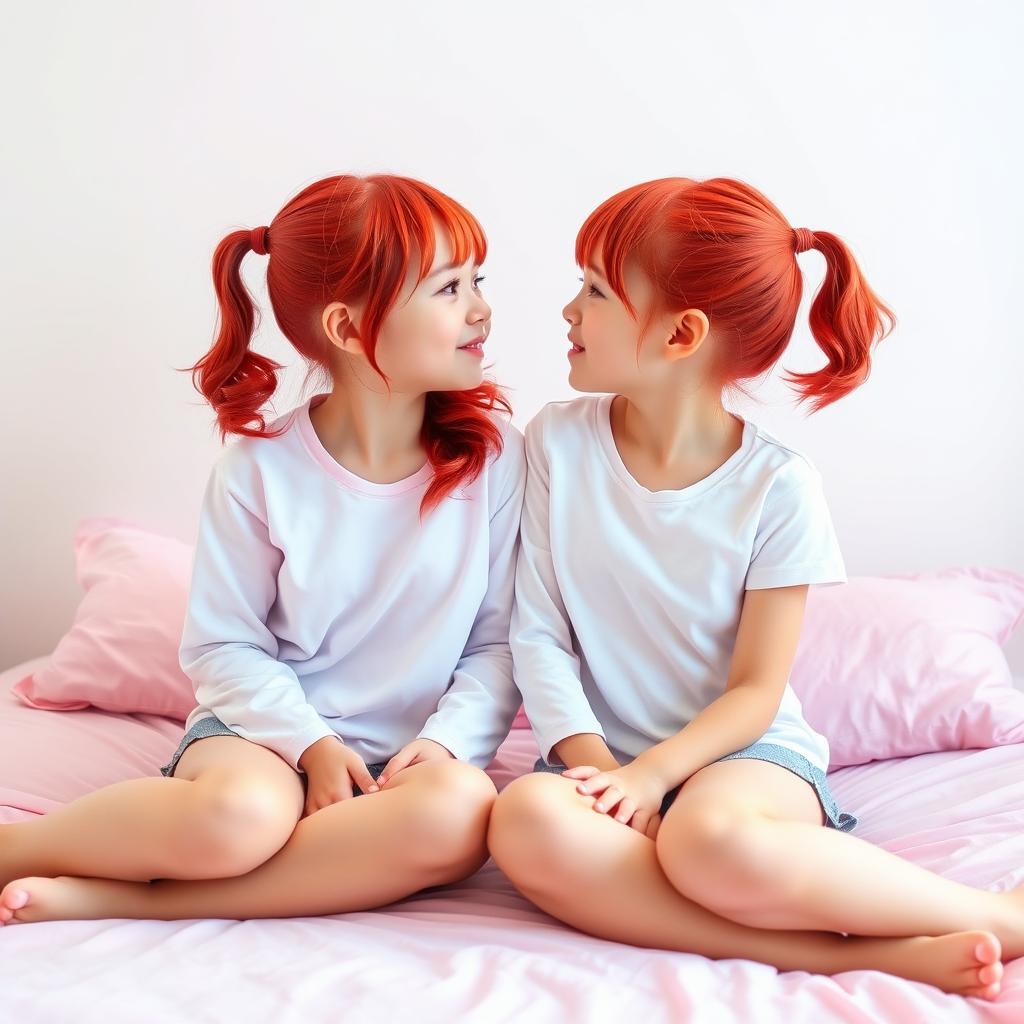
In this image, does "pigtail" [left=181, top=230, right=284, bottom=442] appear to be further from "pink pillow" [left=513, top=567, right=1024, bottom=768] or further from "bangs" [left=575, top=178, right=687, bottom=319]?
"pink pillow" [left=513, top=567, right=1024, bottom=768]

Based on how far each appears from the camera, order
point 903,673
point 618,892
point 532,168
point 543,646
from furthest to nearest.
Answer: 1. point 532,168
2. point 903,673
3. point 543,646
4. point 618,892

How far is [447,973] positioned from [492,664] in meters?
0.43

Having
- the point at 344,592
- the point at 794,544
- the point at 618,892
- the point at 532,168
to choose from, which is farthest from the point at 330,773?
the point at 532,168

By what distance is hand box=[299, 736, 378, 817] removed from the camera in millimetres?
1189

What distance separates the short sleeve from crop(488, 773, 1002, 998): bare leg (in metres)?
0.33

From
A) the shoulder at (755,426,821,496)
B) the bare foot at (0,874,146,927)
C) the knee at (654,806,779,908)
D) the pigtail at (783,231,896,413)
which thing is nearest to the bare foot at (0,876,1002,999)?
the bare foot at (0,874,146,927)

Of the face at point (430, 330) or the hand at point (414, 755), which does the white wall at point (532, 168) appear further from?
the hand at point (414, 755)

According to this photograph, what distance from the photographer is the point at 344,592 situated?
132 centimetres

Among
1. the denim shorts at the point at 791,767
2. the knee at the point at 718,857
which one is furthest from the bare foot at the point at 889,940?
the denim shorts at the point at 791,767

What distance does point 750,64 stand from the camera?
6.05 feet

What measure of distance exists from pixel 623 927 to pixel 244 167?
1.34 m

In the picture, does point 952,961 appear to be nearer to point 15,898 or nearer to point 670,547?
point 670,547

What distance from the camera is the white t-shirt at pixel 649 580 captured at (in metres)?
1.26

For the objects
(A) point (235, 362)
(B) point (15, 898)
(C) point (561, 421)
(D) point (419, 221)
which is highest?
(D) point (419, 221)
